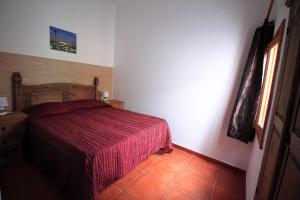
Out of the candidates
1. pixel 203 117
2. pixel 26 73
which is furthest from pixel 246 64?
pixel 26 73

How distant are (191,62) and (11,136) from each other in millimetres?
2895

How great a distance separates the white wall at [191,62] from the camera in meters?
2.21

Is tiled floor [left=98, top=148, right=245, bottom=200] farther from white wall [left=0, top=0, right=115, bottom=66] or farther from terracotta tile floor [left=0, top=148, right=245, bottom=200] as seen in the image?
white wall [left=0, top=0, right=115, bottom=66]

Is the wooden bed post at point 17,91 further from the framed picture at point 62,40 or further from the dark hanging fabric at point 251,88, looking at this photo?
the dark hanging fabric at point 251,88

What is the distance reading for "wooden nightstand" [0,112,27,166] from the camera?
6.10 feet

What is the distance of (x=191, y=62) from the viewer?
2.59 m

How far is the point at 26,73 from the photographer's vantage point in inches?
91.7

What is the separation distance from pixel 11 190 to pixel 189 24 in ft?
10.9

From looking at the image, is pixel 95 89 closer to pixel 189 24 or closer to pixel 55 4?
pixel 55 4

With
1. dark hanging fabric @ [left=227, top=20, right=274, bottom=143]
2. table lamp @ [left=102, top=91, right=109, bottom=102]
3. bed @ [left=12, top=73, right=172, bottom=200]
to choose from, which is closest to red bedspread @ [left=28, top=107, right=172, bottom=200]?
bed @ [left=12, top=73, right=172, bottom=200]

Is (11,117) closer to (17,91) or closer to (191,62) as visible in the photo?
(17,91)

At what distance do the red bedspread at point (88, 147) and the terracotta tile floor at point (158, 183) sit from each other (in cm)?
18

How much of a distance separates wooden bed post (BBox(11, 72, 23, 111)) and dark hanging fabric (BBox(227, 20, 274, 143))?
324 centimetres

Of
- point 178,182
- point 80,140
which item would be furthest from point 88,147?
point 178,182
